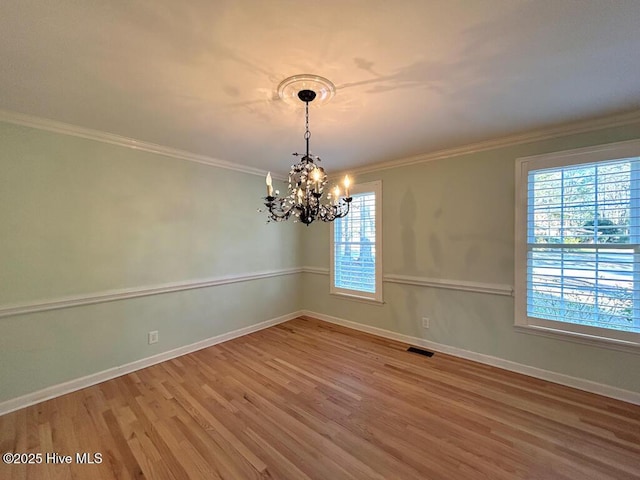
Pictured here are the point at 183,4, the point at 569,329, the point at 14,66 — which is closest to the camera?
the point at 183,4

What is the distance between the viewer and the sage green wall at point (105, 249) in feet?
7.36

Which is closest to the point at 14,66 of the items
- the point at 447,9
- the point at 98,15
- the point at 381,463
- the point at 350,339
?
the point at 98,15

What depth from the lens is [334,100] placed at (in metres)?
2.02

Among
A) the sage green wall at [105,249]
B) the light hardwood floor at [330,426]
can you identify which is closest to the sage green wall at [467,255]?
the light hardwood floor at [330,426]

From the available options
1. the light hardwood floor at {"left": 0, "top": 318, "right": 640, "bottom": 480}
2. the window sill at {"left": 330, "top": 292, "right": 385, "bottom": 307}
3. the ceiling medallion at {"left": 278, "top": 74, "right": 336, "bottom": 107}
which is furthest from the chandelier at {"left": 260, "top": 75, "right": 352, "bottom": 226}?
the window sill at {"left": 330, "top": 292, "right": 385, "bottom": 307}

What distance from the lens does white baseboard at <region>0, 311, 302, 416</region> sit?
2.22 m

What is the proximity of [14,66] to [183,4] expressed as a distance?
4.36ft

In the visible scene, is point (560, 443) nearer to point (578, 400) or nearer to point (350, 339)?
point (578, 400)

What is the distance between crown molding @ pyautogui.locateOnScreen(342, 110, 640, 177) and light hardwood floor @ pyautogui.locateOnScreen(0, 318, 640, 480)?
2.44 m

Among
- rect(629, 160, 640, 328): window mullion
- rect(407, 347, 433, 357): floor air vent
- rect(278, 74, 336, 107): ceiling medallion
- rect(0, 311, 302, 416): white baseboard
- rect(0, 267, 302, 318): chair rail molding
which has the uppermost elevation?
rect(278, 74, 336, 107): ceiling medallion

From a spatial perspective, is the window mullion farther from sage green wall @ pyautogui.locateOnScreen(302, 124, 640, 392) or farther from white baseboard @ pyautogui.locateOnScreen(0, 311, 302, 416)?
white baseboard @ pyautogui.locateOnScreen(0, 311, 302, 416)

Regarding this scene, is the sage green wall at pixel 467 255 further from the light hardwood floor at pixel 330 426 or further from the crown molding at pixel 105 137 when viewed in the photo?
the crown molding at pixel 105 137

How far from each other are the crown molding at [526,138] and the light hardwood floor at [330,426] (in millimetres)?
2441

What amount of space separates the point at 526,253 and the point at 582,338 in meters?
0.89
